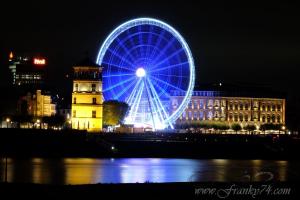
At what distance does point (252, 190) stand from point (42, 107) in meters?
119

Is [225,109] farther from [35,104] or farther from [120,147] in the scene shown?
[120,147]

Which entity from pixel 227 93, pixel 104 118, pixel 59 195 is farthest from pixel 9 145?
pixel 227 93

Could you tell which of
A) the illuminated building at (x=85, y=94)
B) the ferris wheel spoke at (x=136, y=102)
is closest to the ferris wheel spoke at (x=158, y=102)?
the ferris wheel spoke at (x=136, y=102)

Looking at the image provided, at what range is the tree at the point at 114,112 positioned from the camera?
129m

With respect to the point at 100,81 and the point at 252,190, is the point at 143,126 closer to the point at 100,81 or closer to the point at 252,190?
the point at 100,81

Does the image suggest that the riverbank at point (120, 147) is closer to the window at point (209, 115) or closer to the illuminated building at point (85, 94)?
the illuminated building at point (85, 94)

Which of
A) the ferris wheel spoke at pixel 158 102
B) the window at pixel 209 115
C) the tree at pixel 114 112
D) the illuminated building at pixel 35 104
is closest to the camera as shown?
the ferris wheel spoke at pixel 158 102

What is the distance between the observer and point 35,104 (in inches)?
6068

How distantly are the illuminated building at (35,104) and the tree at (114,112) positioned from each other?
19.8 metres

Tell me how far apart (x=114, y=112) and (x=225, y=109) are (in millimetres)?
66803

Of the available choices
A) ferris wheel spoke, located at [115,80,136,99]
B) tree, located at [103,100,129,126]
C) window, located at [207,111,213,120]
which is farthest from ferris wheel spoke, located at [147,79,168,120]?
window, located at [207,111,213,120]

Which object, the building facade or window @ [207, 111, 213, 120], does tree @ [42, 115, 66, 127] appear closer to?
the building facade

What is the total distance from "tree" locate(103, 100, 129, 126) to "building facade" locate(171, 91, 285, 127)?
197ft

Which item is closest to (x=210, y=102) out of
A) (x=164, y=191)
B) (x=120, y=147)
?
(x=120, y=147)
